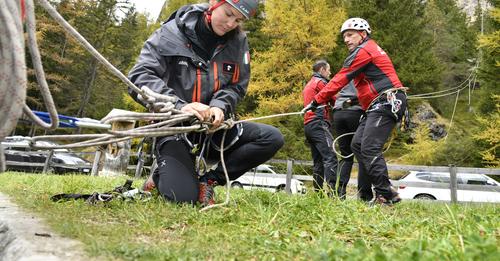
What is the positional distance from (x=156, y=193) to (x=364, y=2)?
80.1 feet

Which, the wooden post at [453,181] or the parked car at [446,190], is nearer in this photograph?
the wooden post at [453,181]

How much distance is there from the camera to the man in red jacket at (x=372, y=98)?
425 centimetres

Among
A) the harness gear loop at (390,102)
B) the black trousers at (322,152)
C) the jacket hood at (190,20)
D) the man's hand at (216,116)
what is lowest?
the black trousers at (322,152)

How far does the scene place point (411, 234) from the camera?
2.01m

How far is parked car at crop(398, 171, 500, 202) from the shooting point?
10652 mm

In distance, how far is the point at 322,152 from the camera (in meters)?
5.95

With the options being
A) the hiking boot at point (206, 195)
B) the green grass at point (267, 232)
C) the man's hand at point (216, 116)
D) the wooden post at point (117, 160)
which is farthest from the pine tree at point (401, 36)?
the green grass at point (267, 232)

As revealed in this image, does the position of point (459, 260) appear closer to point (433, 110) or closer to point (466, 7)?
point (433, 110)

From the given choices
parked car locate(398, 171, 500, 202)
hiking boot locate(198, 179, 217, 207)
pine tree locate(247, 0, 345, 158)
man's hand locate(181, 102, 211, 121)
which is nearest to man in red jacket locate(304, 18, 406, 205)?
hiking boot locate(198, 179, 217, 207)

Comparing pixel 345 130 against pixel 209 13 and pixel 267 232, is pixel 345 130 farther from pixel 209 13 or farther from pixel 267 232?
pixel 267 232

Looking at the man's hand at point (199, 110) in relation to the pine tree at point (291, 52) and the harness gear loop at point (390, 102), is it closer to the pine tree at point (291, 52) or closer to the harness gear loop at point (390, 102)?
the harness gear loop at point (390, 102)

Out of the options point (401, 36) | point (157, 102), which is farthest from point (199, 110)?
point (401, 36)

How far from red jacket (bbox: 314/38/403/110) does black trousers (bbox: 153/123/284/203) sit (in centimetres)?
157

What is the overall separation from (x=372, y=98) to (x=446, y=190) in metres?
9.19
